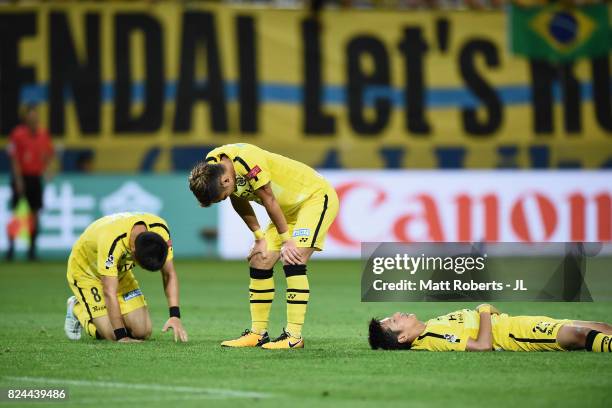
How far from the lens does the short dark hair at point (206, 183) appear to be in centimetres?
966

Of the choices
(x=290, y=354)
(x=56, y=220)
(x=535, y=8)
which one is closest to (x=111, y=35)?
(x=56, y=220)

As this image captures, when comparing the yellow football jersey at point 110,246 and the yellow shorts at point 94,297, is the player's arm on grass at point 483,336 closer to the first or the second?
the yellow football jersey at point 110,246

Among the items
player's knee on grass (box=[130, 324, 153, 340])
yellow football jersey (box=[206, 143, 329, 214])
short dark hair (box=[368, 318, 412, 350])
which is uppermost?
yellow football jersey (box=[206, 143, 329, 214])

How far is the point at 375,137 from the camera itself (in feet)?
75.0

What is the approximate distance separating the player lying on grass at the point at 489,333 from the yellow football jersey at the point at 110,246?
197cm

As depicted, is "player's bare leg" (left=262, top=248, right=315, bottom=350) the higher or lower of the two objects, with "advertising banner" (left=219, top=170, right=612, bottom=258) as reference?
higher

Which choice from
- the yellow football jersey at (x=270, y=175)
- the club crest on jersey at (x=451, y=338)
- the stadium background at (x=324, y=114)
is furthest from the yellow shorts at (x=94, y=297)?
the stadium background at (x=324, y=114)

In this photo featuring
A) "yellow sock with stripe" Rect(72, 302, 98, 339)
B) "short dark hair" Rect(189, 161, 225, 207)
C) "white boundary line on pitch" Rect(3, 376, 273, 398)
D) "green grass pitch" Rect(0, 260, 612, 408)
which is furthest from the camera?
"yellow sock with stripe" Rect(72, 302, 98, 339)

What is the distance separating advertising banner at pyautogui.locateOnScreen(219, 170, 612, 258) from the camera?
21.2 meters

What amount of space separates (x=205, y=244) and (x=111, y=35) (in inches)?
170

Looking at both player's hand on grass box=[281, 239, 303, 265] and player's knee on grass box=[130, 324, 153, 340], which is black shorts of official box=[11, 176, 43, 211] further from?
player's hand on grass box=[281, 239, 303, 265]

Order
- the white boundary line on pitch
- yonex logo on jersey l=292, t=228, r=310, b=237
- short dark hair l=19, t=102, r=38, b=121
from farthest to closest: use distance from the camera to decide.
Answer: short dark hair l=19, t=102, r=38, b=121 < yonex logo on jersey l=292, t=228, r=310, b=237 < the white boundary line on pitch

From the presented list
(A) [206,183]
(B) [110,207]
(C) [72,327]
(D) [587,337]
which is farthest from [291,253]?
(B) [110,207]

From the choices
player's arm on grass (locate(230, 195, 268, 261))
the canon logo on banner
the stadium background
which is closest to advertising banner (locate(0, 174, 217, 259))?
the stadium background
